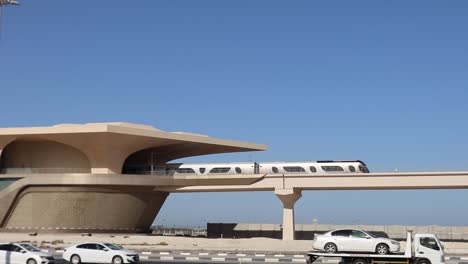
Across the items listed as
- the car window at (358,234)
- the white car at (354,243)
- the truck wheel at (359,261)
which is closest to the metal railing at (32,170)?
the white car at (354,243)

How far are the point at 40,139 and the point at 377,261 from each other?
40706mm

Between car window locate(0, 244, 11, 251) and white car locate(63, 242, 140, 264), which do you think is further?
white car locate(63, 242, 140, 264)

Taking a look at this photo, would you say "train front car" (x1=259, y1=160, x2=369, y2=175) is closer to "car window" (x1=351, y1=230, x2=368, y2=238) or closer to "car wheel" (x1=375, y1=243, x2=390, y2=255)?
"car window" (x1=351, y1=230, x2=368, y2=238)

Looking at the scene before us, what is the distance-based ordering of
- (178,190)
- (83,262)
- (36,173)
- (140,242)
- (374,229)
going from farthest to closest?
(374,229) → (178,190) → (36,173) → (140,242) → (83,262)

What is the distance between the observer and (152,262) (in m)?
32.4

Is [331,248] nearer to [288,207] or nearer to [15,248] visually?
[15,248]

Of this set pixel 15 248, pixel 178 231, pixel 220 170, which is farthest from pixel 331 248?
pixel 178 231

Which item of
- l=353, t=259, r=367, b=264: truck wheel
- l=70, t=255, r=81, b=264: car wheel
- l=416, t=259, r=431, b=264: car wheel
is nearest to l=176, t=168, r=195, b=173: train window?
l=70, t=255, r=81, b=264: car wheel

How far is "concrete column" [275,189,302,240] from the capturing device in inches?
2172

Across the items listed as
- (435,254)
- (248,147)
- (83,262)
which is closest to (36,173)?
(248,147)

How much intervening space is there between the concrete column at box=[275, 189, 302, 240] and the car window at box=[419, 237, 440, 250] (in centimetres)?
2907

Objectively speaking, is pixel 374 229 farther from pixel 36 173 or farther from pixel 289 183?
pixel 36 173

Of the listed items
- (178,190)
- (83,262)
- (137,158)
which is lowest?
(83,262)

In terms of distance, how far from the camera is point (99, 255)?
30938 mm
